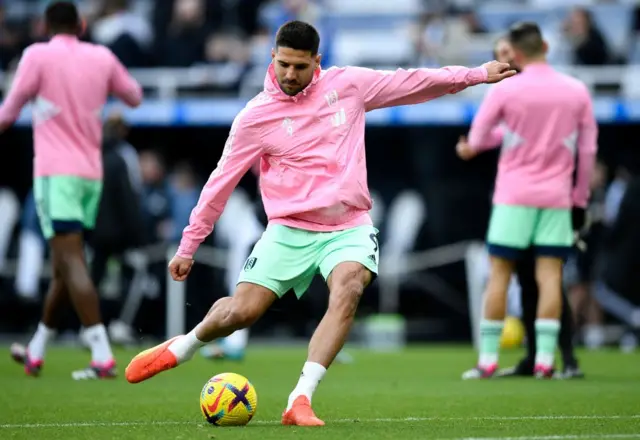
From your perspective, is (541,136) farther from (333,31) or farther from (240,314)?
(333,31)

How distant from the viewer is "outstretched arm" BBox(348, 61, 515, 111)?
312 inches

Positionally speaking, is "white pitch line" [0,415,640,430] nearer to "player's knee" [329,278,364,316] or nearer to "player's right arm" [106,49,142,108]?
"player's knee" [329,278,364,316]

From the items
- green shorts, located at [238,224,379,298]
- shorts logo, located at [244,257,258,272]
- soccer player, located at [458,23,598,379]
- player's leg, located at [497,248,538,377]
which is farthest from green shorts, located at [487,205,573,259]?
shorts logo, located at [244,257,258,272]

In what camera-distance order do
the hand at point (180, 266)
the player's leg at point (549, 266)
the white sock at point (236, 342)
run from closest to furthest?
the hand at point (180, 266) < the player's leg at point (549, 266) < the white sock at point (236, 342)

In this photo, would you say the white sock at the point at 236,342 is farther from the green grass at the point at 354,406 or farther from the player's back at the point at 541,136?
the player's back at the point at 541,136

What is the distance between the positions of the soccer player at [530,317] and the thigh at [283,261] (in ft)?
12.2

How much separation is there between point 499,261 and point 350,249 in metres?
3.67

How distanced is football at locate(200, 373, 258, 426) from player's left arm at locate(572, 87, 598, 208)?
4494mm

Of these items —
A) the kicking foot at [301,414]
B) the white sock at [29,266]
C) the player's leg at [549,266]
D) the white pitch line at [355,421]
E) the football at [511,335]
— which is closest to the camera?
the kicking foot at [301,414]

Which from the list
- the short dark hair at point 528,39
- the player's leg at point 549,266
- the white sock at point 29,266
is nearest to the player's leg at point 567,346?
the player's leg at point 549,266

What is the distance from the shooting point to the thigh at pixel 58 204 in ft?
35.1

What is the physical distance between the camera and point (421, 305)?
2031 centimetres

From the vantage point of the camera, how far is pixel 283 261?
783cm

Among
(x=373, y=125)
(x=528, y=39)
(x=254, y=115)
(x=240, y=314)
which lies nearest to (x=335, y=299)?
(x=240, y=314)
